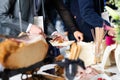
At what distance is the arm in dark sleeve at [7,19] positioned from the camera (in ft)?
4.78

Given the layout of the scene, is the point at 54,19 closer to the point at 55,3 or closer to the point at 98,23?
the point at 55,3

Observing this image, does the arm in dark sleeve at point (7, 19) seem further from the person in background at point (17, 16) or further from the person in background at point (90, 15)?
the person in background at point (90, 15)

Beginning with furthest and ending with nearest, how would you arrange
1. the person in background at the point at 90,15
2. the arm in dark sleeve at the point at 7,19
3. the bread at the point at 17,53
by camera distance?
the person in background at the point at 90,15 < the arm in dark sleeve at the point at 7,19 < the bread at the point at 17,53

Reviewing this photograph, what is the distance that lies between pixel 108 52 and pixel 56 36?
1.03ft

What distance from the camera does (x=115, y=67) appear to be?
1315 millimetres

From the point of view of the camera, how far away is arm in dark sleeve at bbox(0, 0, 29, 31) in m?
1.46

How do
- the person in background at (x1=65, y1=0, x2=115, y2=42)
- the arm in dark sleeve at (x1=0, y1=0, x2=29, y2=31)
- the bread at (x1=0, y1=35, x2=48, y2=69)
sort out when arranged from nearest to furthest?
the bread at (x1=0, y1=35, x2=48, y2=69) → the arm in dark sleeve at (x1=0, y1=0, x2=29, y2=31) → the person in background at (x1=65, y1=0, x2=115, y2=42)

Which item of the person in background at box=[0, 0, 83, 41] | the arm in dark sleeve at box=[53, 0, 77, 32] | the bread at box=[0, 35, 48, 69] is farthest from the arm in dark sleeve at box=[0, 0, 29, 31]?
the bread at box=[0, 35, 48, 69]

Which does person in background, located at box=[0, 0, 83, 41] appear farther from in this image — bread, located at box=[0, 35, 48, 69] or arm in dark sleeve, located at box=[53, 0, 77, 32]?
bread, located at box=[0, 35, 48, 69]

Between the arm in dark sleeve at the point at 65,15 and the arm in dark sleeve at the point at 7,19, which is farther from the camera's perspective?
the arm in dark sleeve at the point at 65,15

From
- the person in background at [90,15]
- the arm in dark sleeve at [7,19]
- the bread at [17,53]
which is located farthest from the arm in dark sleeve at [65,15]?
the bread at [17,53]

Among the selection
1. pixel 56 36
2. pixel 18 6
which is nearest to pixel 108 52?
pixel 56 36

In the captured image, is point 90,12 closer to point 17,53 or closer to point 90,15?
point 90,15

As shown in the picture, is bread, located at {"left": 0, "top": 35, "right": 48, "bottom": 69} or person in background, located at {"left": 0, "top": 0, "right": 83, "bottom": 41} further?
person in background, located at {"left": 0, "top": 0, "right": 83, "bottom": 41}
